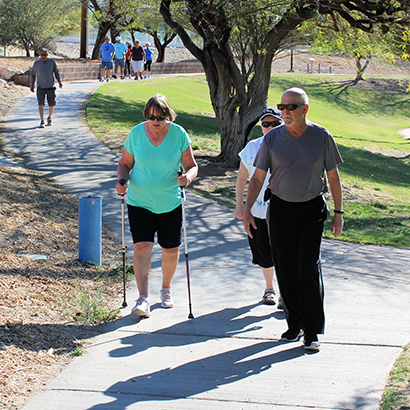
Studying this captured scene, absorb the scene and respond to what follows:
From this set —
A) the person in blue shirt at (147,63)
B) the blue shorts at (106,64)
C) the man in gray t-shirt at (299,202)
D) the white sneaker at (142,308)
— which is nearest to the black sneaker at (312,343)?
the man in gray t-shirt at (299,202)

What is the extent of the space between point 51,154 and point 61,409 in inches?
370

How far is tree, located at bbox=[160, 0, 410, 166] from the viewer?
12.0 m

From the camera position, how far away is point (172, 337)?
4.70 metres

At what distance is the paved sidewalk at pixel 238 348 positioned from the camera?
3.68 meters

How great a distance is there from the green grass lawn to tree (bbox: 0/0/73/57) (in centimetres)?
966

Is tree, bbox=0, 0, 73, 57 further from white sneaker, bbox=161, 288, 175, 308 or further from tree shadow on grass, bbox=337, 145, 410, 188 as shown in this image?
white sneaker, bbox=161, 288, 175, 308

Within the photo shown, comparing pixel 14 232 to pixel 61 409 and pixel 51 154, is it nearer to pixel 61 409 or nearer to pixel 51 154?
pixel 61 409

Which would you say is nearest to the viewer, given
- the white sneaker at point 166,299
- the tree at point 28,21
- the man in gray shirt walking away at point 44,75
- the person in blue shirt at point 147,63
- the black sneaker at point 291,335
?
the black sneaker at point 291,335

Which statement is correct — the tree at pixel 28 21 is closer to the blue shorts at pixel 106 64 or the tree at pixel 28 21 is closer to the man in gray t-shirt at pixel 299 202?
the blue shorts at pixel 106 64

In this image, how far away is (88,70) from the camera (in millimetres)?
28656

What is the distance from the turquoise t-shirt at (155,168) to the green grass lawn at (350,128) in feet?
14.8

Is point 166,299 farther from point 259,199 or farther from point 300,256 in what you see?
point 300,256

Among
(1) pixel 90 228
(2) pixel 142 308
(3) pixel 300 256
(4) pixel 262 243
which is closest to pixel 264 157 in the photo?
(3) pixel 300 256

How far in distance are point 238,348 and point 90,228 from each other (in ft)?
8.36
